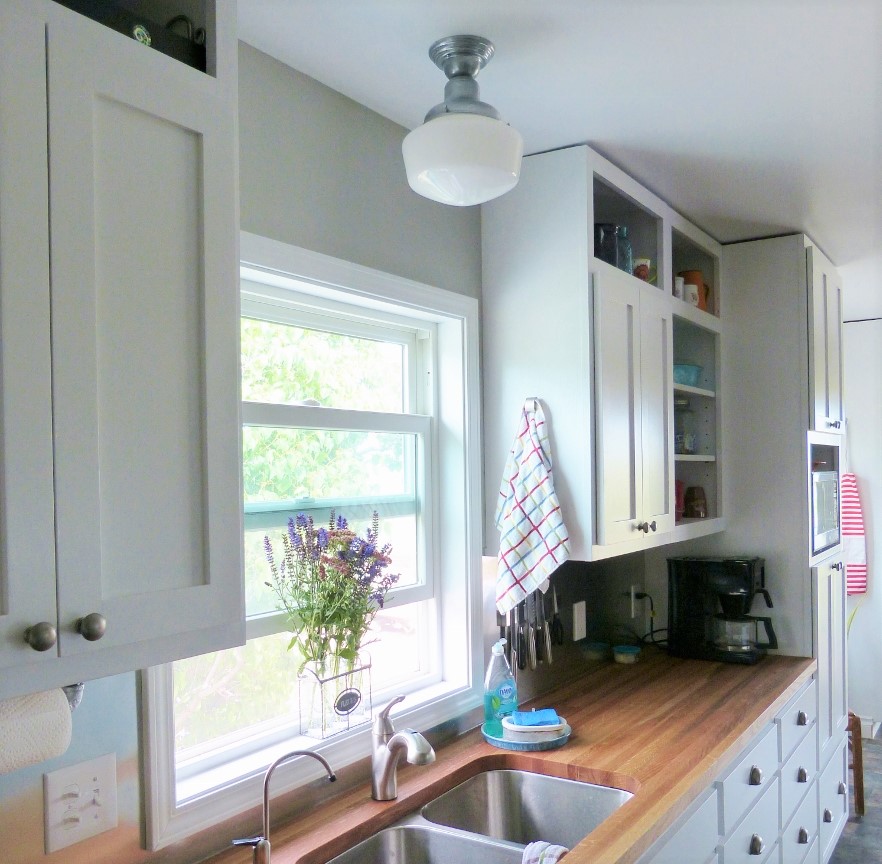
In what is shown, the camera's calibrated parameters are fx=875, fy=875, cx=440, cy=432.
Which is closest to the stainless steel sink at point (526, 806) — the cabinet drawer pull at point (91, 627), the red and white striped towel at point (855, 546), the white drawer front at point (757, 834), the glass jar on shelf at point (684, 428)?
the white drawer front at point (757, 834)

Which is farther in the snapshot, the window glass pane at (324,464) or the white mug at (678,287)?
the white mug at (678,287)

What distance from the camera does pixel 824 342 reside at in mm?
3438

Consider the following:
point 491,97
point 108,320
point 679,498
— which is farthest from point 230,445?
point 679,498

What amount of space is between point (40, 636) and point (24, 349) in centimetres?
31

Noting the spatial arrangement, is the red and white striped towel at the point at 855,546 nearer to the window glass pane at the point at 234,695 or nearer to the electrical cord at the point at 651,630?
the electrical cord at the point at 651,630

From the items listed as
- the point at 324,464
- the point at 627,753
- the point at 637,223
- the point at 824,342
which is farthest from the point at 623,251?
the point at 627,753

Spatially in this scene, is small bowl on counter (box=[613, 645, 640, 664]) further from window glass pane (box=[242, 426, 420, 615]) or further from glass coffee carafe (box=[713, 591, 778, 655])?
window glass pane (box=[242, 426, 420, 615])

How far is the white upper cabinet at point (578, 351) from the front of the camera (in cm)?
233

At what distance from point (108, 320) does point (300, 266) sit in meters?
0.85

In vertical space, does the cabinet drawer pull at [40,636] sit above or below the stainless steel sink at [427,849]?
above

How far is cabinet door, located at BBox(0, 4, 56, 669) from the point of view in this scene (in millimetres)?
942

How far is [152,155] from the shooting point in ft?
3.69

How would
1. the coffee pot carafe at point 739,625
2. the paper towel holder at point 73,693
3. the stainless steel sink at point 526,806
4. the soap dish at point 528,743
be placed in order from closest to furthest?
the paper towel holder at point 73,693 < the stainless steel sink at point 526,806 < the soap dish at point 528,743 < the coffee pot carafe at point 739,625

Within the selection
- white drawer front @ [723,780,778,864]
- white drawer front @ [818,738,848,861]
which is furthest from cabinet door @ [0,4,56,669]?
white drawer front @ [818,738,848,861]
